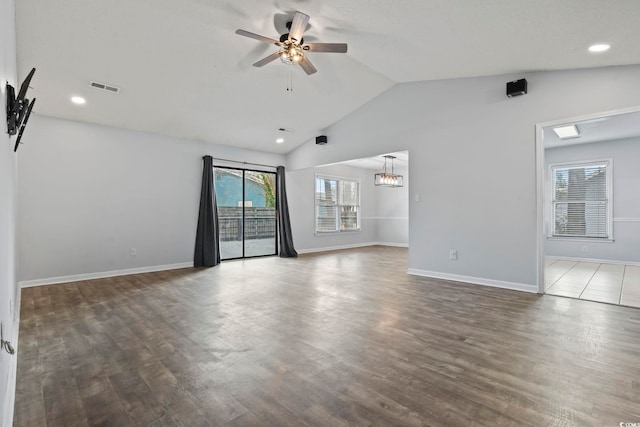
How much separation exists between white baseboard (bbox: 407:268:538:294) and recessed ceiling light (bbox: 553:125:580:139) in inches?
117

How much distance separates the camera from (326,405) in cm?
174

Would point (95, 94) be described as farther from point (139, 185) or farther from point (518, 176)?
point (518, 176)

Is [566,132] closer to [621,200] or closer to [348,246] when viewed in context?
[621,200]

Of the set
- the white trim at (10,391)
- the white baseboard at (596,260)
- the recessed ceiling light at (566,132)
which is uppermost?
the recessed ceiling light at (566,132)

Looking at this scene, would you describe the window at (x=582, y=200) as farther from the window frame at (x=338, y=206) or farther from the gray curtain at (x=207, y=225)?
the gray curtain at (x=207, y=225)

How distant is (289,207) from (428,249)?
162 inches

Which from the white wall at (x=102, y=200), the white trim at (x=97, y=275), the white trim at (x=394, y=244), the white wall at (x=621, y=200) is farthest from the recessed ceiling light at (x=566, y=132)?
the white trim at (x=97, y=275)

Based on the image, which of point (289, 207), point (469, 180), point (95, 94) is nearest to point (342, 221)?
point (289, 207)

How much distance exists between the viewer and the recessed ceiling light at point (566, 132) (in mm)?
5288

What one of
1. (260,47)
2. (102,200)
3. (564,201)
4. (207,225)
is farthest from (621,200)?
(102,200)

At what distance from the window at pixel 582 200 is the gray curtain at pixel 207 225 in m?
7.94

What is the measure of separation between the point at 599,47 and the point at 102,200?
284 inches

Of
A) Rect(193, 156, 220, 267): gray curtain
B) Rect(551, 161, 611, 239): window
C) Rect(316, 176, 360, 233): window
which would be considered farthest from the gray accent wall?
Rect(551, 161, 611, 239): window

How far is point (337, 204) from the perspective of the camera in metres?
9.60
